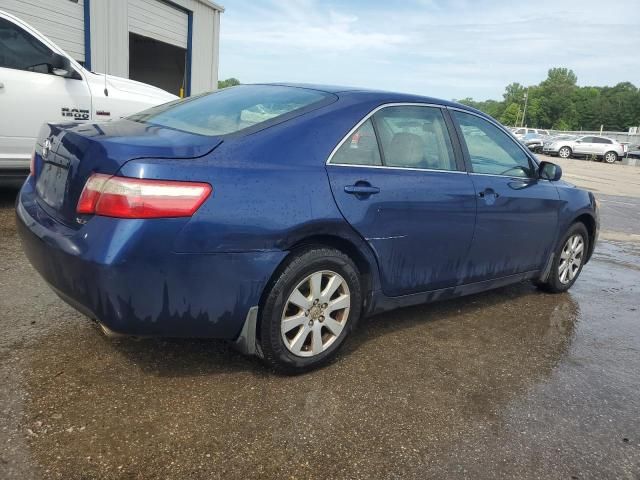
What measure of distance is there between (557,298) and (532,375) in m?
1.81

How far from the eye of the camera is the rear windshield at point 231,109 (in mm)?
2842

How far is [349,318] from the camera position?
3006mm

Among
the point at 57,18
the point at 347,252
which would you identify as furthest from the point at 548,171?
the point at 57,18

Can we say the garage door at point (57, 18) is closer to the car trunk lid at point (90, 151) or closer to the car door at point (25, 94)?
the car door at point (25, 94)

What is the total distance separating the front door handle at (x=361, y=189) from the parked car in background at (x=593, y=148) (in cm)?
3572

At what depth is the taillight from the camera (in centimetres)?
225

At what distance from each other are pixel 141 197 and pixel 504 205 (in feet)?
8.46

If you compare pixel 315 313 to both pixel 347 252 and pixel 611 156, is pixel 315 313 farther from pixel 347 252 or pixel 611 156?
pixel 611 156

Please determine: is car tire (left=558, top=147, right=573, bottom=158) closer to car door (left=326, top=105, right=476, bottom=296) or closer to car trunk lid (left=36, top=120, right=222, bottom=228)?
car door (left=326, top=105, right=476, bottom=296)

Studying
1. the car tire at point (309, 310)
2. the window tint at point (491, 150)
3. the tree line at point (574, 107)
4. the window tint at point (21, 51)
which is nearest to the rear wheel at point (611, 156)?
the window tint at point (491, 150)

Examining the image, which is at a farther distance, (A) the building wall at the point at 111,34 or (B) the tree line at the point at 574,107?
(B) the tree line at the point at 574,107

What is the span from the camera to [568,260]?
482 cm

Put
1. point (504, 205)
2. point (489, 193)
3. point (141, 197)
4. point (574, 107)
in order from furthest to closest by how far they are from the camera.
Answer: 1. point (574, 107)
2. point (504, 205)
3. point (489, 193)
4. point (141, 197)

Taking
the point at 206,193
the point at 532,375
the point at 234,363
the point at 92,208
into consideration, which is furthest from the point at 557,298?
the point at 92,208
